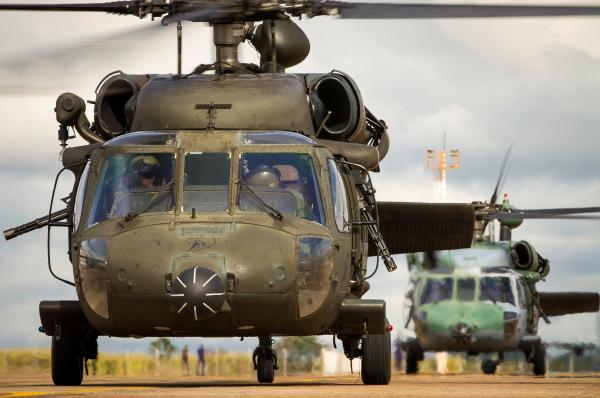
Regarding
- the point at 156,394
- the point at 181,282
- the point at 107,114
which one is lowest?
the point at 156,394

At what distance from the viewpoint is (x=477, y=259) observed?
Result: 34.8m

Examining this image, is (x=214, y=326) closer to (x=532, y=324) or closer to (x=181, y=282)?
(x=181, y=282)

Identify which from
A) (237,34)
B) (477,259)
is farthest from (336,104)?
(477,259)

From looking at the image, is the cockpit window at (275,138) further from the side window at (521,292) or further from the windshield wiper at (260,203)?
the side window at (521,292)

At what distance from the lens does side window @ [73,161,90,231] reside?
14.9 meters

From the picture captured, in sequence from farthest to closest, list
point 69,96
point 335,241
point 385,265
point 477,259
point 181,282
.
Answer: point 477,259 < point 69,96 < point 385,265 < point 335,241 < point 181,282

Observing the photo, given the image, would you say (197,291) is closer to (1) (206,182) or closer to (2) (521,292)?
(1) (206,182)

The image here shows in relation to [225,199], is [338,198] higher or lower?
higher

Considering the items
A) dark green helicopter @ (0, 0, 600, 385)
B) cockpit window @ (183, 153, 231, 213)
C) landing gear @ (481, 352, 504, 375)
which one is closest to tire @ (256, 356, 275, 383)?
dark green helicopter @ (0, 0, 600, 385)

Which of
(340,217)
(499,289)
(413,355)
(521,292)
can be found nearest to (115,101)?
(340,217)

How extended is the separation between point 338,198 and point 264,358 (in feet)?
12.3

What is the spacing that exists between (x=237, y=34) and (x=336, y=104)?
1.53 metres

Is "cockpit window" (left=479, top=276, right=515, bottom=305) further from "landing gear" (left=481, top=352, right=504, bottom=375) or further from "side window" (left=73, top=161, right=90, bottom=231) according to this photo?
"side window" (left=73, top=161, right=90, bottom=231)

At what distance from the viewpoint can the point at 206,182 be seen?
14500 mm
